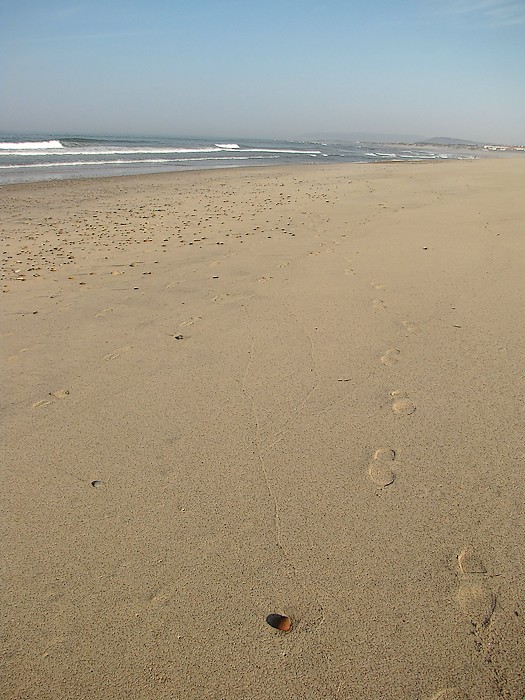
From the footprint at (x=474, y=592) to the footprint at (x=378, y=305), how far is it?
2.07 meters

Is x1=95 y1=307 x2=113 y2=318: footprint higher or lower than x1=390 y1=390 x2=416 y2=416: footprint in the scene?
higher

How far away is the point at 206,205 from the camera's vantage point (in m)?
8.45


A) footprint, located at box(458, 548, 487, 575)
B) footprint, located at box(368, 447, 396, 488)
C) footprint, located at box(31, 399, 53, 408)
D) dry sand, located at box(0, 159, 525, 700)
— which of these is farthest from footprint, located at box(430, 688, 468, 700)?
footprint, located at box(31, 399, 53, 408)

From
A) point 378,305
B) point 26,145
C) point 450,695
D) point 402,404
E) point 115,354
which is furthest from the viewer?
point 26,145

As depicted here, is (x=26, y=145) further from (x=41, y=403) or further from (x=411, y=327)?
(x=411, y=327)

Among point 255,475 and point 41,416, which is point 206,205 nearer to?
point 41,416

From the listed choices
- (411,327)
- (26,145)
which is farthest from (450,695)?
(26,145)

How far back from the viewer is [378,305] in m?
3.38

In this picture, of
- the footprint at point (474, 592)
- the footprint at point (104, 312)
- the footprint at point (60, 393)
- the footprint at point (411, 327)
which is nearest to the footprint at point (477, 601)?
the footprint at point (474, 592)

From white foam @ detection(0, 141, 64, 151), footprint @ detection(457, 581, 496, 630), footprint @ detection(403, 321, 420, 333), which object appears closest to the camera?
footprint @ detection(457, 581, 496, 630)

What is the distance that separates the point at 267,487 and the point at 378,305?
78.1 inches

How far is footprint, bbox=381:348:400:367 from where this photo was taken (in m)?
2.60

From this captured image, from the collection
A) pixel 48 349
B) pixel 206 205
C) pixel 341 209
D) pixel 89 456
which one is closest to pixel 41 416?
pixel 89 456

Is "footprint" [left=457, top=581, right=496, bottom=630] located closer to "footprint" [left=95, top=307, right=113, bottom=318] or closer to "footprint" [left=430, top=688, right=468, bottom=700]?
"footprint" [left=430, top=688, right=468, bottom=700]
